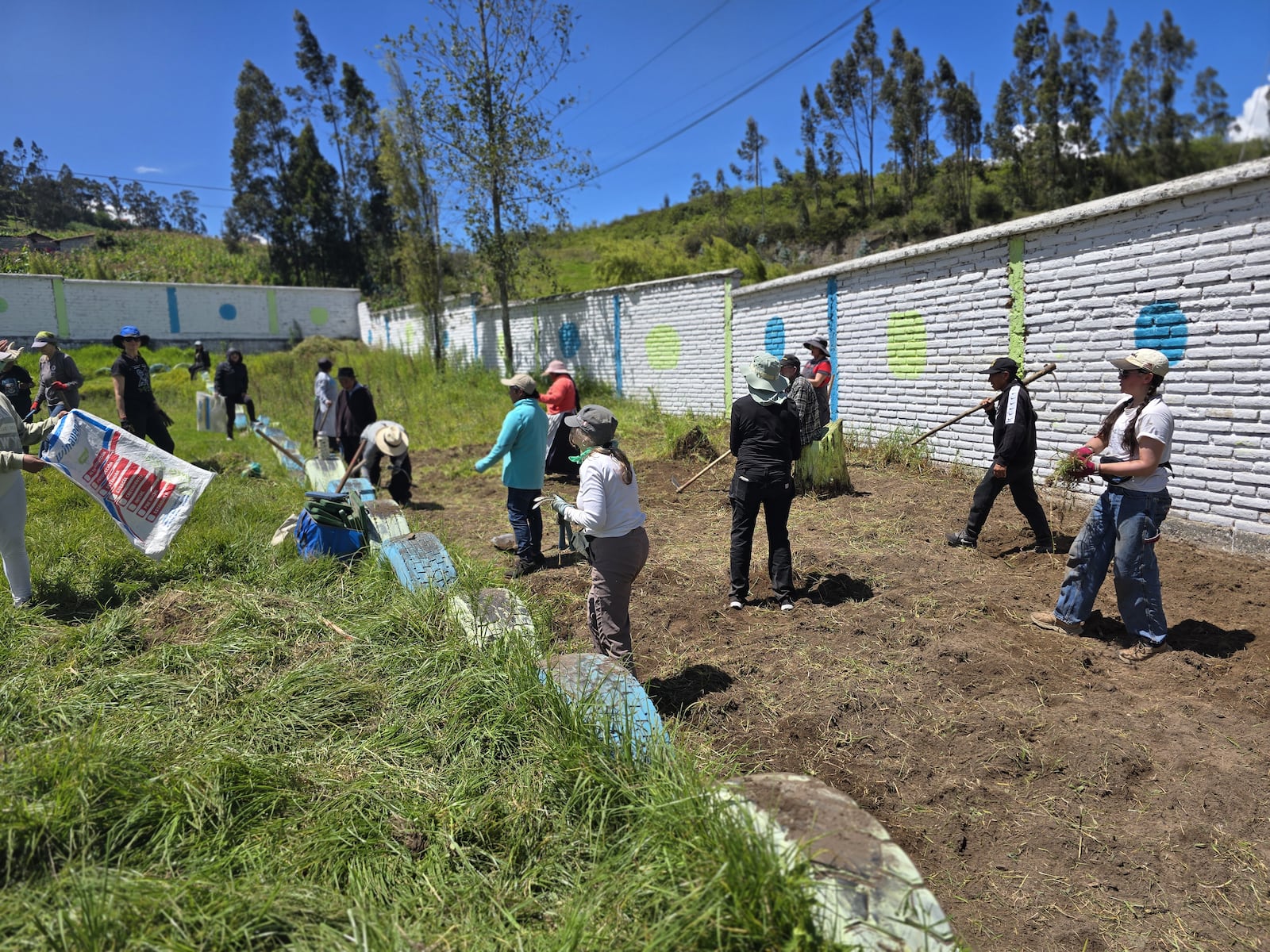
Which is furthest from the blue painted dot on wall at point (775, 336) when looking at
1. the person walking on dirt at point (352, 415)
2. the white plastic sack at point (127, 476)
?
the white plastic sack at point (127, 476)

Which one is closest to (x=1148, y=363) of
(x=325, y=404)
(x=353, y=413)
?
(x=353, y=413)

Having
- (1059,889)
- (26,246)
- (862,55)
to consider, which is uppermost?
(862,55)

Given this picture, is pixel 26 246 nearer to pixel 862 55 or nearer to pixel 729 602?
pixel 729 602

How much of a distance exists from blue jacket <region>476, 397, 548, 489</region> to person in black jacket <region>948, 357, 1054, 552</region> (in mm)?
3580

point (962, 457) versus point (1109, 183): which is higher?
point (1109, 183)

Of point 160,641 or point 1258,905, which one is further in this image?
point 160,641

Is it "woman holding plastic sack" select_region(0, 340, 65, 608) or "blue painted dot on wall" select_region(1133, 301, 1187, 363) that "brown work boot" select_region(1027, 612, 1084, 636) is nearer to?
"blue painted dot on wall" select_region(1133, 301, 1187, 363)

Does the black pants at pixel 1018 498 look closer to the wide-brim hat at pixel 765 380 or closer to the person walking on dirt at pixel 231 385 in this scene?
the wide-brim hat at pixel 765 380

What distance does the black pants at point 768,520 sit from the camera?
15.2 ft

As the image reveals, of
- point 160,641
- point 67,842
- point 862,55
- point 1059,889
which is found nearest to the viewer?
point 67,842

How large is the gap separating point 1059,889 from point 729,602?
2630 mm

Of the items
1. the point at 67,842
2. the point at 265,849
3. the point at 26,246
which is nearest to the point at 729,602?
the point at 265,849

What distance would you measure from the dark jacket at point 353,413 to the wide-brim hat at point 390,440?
143cm

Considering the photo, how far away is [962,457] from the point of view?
7.90 meters
